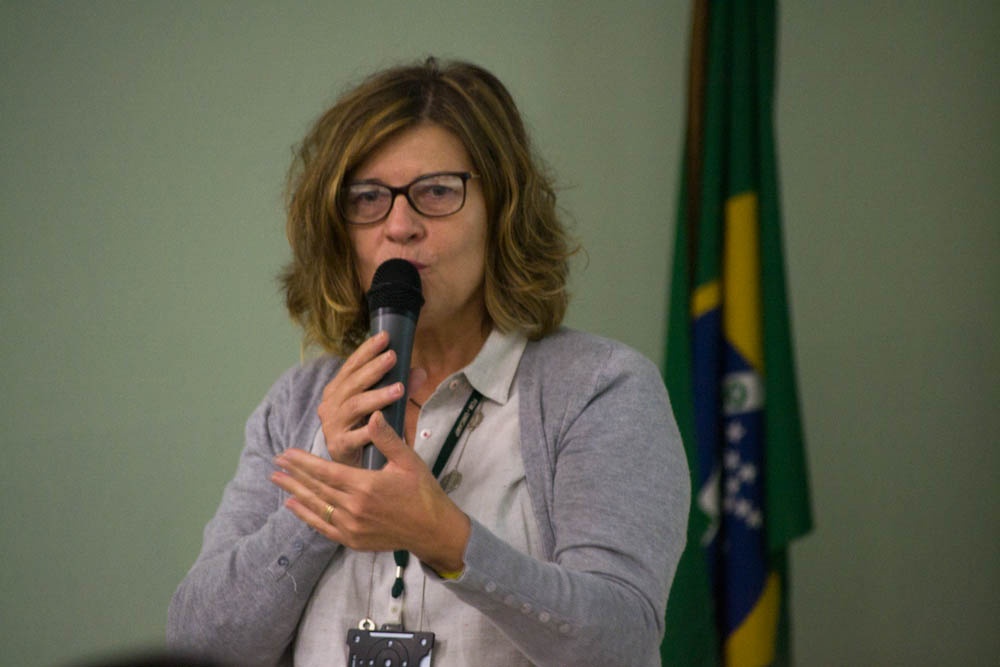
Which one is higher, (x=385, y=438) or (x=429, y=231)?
(x=429, y=231)

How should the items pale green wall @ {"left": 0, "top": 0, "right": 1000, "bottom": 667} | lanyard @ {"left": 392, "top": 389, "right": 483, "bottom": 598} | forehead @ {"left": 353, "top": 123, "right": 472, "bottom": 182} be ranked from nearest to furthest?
1. lanyard @ {"left": 392, "top": 389, "right": 483, "bottom": 598}
2. forehead @ {"left": 353, "top": 123, "right": 472, "bottom": 182}
3. pale green wall @ {"left": 0, "top": 0, "right": 1000, "bottom": 667}

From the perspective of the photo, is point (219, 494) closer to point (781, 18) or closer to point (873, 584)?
point (873, 584)

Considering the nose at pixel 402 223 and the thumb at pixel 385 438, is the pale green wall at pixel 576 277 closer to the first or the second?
the nose at pixel 402 223

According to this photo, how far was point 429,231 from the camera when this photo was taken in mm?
1514

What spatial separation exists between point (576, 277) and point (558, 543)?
1503 mm

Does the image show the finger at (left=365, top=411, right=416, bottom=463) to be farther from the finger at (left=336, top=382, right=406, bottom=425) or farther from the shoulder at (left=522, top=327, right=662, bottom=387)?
the shoulder at (left=522, top=327, right=662, bottom=387)

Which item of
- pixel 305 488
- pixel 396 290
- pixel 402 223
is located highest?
pixel 402 223

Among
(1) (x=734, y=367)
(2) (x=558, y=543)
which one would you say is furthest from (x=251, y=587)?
(1) (x=734, y=367)

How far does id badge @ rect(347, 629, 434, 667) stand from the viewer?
4.49ft

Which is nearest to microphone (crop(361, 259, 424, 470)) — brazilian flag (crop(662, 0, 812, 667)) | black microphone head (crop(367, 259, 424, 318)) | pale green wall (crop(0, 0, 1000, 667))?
black microphone head (crop(367, 259, 424, 318))

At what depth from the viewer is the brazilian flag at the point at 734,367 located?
2.31 metres

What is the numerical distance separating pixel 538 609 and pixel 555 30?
1.98 m

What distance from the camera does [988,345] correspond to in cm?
258

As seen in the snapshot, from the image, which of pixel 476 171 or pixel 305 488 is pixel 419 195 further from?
pixel 305 488
